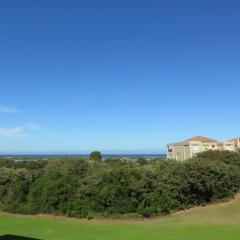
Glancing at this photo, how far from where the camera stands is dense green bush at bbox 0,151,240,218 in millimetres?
27562

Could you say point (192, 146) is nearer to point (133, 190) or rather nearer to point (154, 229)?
point (133, 190)

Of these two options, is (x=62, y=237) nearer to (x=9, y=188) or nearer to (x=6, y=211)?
(x=6, y=211)

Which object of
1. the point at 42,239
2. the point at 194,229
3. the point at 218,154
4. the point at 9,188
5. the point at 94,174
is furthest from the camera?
the point at 218,154

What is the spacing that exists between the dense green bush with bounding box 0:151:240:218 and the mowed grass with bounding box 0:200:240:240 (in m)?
1.90

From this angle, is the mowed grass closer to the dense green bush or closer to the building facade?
the dense green bush

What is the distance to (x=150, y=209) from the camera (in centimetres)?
2686

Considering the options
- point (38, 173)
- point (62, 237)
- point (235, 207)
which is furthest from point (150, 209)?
point (38, 173)

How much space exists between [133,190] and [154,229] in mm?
8336

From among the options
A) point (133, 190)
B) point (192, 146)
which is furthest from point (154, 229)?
point (192, 146)

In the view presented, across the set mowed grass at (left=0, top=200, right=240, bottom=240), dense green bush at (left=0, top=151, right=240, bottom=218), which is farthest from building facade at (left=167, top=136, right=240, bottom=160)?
mowed grass at (left=0, top=200, right=240, bottom=240)

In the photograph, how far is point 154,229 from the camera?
19.8 metres

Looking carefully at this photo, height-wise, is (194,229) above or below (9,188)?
below

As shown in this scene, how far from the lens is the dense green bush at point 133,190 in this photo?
27.6 m

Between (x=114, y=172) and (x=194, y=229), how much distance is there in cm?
1085
